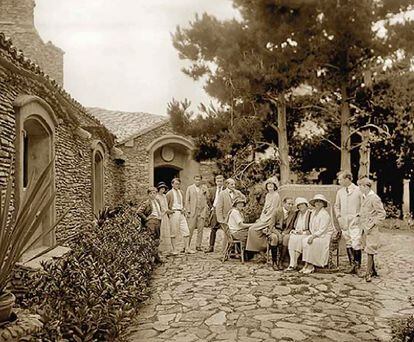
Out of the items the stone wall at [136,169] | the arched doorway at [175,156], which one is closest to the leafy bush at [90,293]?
the stone wall at [136,169]

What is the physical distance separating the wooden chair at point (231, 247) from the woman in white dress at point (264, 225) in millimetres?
211

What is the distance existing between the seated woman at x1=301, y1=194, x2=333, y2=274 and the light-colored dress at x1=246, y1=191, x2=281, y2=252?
3.20ft

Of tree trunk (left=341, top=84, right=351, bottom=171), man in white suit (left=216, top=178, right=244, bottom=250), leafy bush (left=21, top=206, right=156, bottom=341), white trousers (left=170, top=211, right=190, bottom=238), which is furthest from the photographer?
tree trunk (left=341, top=84, right=351, bottom=171)

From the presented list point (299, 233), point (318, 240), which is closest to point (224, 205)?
point (299, 233)

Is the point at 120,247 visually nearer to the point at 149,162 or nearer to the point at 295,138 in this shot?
the point at 295,138

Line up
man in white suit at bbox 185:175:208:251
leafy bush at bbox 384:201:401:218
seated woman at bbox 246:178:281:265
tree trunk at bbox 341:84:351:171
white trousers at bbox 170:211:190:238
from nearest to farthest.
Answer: seated woman at bbox 246:178:281:265 → white trousers at bbox 170:211:190:238 → man in white suit at bbox 185:175:208:251 → tree trunk at bbox 341:84:351:171 → leafy bush at bbox 384:201:401:218

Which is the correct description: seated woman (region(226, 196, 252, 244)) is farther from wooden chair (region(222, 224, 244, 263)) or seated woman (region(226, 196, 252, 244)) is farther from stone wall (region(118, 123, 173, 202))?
stone wall (region(118, 123, 173, 202))

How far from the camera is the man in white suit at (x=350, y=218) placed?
30.8ft

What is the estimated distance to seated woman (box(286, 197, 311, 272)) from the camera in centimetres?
964

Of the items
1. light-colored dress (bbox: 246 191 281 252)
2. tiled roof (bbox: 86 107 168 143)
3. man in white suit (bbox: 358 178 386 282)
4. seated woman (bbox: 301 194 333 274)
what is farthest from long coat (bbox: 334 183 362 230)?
tiled roof (bbox: 86 107 168 143)

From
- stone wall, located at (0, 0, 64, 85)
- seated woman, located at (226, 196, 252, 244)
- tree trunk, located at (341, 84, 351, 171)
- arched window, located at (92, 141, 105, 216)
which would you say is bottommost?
seated woman, located at (226, 196, 252, 244)

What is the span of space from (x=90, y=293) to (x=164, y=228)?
614 cm

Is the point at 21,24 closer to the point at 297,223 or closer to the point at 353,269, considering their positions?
the point at 297,223

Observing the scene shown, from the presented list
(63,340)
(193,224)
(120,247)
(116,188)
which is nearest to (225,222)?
(193,224)
